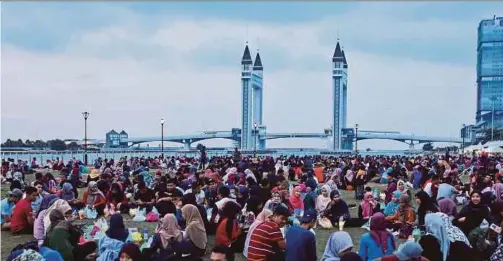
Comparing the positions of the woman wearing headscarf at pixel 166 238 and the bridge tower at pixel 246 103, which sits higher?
the bridge tower at pixel 246 103

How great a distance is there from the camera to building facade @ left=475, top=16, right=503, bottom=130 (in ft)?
445

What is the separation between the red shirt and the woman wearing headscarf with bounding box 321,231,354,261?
21.5 ft

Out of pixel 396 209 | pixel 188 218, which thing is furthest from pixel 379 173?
pixel 188 218

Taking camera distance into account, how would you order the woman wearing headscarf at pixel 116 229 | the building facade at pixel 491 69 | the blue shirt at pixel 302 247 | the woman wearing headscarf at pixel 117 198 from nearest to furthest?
the blue shirt at pixel 302 247 < the woman wearing headscarf at pixel 116 229 < the woman wearing headscarf at pixel 117 198 < the building facade at pixel 491 69

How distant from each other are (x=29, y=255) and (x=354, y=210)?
32.1 ft

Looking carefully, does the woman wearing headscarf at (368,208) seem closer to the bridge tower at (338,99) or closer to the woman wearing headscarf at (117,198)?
the woman wearing headscarf at (117,198)

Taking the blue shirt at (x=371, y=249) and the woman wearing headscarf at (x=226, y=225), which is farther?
the woman wearing headscarf at (x=226, y=225)

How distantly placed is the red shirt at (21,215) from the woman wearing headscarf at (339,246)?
656 centimetres

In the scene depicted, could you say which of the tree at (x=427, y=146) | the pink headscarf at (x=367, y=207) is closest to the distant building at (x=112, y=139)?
the tree at (x=427, y=146)

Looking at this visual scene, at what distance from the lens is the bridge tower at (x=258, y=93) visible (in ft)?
415

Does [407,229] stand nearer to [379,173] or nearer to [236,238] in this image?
[236,238]

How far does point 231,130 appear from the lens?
129250 mm

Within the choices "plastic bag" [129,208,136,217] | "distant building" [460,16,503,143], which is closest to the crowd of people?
"plastic bag" [129,208,136,217]

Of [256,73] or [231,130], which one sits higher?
[256,73]
